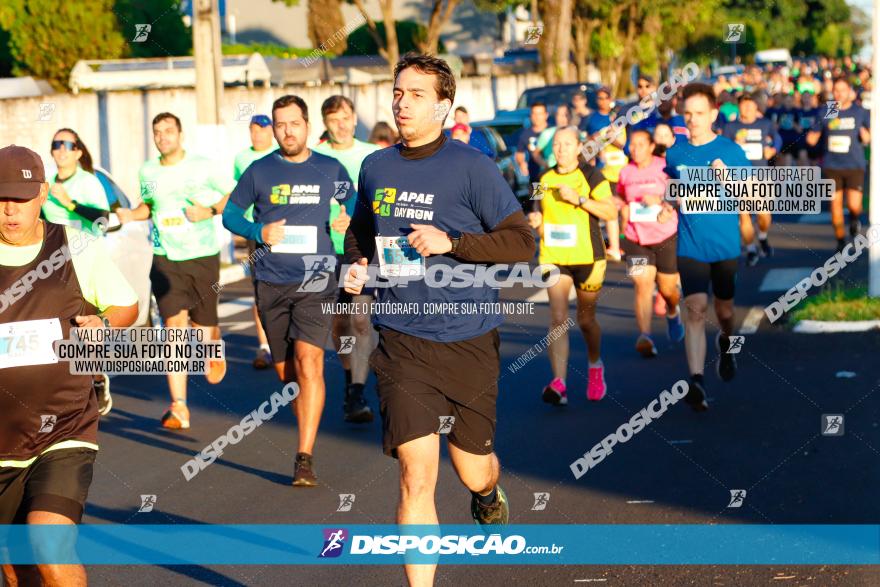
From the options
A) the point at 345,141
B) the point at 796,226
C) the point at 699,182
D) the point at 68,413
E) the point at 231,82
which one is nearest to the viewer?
the point at 68,413

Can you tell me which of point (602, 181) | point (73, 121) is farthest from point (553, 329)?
point (73, 121)

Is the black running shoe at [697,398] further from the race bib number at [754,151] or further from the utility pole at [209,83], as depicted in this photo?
the utility pole at [209,83]

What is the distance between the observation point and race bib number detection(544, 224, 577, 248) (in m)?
10.5

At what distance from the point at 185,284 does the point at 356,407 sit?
1.50 metres

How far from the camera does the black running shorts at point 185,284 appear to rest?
1038 centimetres

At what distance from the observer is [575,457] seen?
884cm

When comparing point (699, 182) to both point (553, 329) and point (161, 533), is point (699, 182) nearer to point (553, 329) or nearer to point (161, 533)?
point (553, 329)

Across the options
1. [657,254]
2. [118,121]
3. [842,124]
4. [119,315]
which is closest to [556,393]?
[657,254]

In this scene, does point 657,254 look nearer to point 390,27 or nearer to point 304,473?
point 304,473

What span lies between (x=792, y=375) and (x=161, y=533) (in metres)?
5.45

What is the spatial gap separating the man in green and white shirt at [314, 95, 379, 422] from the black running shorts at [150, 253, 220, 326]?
3.12ft

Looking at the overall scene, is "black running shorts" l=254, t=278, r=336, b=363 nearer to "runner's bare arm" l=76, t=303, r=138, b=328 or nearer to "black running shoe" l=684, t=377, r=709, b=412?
"black running shoe" l=684, t=377, r=709, b=412

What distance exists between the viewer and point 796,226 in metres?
A: 23.1

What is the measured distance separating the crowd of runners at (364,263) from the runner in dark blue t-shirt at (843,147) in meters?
2.81
